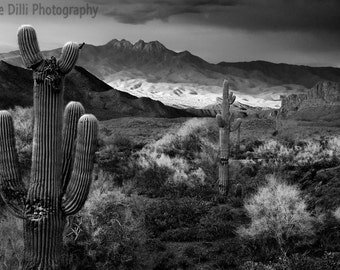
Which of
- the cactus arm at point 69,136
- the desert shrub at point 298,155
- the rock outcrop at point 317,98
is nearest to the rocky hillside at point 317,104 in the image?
the rock outcrop at point 317,98

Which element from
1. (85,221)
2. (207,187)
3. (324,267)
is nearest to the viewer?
(324,267)

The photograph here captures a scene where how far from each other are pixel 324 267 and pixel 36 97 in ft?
23.7

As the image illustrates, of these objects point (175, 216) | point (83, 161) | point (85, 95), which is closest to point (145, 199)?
point (175, 216)

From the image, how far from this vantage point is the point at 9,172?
9.40 m

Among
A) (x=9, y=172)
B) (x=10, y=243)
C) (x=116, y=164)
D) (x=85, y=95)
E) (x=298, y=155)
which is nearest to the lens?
(x=9, y=172)

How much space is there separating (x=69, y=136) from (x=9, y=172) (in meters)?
1.29

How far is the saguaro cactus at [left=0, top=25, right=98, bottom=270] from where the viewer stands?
29.5 ft

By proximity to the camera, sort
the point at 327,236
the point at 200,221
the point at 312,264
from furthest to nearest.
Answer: the point at 200,221 < the point at 327,236 < the point at 312,264

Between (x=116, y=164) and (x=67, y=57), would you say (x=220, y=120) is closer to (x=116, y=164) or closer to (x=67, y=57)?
(x=116, y=164)

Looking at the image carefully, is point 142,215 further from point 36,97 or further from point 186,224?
point 36,97

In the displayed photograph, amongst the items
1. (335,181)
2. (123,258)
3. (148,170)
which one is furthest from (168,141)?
(123,258)

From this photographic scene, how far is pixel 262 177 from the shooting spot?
23297mm

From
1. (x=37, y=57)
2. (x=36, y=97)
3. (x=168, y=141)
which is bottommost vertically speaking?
(x=168, y=141)

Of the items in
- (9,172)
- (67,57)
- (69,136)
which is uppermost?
(67,57)
